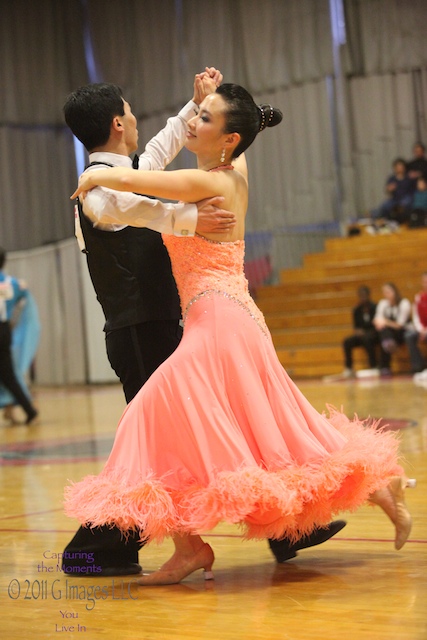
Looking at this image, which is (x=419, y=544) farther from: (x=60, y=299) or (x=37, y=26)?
(x=37, y=26)

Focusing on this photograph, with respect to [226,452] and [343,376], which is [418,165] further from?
[226,452]

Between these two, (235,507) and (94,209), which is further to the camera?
(94,209)

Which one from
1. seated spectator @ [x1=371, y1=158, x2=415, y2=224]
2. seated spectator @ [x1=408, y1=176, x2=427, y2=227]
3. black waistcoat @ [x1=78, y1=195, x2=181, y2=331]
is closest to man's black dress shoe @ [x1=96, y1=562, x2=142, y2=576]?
black waistcoat @ [x1=78, y1=195, x2=181, y2=331]

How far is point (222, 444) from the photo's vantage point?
2.64 m

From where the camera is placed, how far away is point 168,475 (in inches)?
104

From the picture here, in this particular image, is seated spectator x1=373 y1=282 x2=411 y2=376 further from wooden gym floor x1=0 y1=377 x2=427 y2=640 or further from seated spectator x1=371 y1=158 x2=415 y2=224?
wooden gym floor x1=0 y1=377 x2=427 y2=640

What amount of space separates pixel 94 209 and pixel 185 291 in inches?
14.8

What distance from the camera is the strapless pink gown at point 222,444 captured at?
2.58 metres

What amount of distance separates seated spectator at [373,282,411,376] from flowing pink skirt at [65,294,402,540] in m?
8.30

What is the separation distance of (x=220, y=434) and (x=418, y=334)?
848 centimetres

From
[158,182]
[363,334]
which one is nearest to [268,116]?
[158,182]

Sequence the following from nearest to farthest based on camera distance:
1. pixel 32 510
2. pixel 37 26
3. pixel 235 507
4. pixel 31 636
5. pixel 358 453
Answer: pixel 31 636 → pixel 235 507 → pixel 358 453 → pixel 32 510 → pixel 37 26

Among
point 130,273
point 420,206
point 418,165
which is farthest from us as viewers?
point 418,165

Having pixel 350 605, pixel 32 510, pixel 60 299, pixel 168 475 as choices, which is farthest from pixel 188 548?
pixel 60 299
